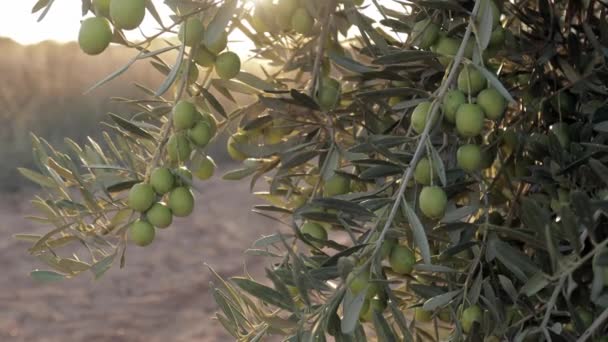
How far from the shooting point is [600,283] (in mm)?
654

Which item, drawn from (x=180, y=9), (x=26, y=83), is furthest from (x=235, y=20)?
(x=26, y=83)

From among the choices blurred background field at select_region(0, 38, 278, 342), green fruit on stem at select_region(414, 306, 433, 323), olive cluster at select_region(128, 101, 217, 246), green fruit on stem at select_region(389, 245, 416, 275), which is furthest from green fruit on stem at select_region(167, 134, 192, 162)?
blurred background field at select_region(0, 38, 278, 342)

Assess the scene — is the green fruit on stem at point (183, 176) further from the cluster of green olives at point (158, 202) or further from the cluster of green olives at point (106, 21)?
the cluster of green olives at point (106, 21)

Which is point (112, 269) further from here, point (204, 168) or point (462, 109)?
point (462, 109)

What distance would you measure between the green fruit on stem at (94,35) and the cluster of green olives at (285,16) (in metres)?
0.18

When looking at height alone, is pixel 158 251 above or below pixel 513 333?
below

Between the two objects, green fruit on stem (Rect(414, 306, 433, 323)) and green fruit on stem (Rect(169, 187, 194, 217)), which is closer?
green fruit on stem (Rect(169, 187, 194, 217))

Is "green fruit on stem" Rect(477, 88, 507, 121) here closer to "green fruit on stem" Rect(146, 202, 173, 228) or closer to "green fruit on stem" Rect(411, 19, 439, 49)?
"green fruit on stem" Rect(411, 19, 439, 49)

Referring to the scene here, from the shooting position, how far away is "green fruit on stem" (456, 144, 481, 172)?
2.50 ft

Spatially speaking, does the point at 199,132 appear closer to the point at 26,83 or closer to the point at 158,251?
the point at 158,251

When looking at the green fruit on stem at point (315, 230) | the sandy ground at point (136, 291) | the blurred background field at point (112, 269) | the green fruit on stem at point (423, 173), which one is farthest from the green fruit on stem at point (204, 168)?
the sandy ground at point (136, 291)

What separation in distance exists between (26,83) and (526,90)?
371 inches

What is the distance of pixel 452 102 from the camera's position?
2.34 ft

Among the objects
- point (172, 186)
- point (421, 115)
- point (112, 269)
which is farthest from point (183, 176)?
point (112, 269)
